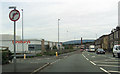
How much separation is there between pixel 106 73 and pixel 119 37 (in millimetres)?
49952

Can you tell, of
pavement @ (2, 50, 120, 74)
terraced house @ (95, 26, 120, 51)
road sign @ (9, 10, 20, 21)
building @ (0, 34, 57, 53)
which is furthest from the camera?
building @ (0, 34, 57, 53)

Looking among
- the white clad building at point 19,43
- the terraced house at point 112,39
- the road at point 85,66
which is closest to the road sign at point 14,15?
the road at point 85,66

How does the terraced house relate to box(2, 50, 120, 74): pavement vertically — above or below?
above

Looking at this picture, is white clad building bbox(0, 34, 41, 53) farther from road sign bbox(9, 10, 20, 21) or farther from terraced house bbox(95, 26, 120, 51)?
road sign bbox(9, 10, 20, 21)

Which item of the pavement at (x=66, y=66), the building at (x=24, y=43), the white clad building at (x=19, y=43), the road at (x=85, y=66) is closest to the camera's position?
the pavement at (x=66, y=66)

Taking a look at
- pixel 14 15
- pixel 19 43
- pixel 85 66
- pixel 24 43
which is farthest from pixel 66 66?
pixel 24 43

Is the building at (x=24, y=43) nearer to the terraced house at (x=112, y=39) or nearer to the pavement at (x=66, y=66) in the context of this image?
the terraced house at (x=112, y=39)

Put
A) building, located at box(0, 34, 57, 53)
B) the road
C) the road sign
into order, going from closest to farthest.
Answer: the road sign → the road → building, located at box(0, 34, 57, 53)

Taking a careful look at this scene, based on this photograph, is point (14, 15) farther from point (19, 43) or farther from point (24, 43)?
point (24, 43)

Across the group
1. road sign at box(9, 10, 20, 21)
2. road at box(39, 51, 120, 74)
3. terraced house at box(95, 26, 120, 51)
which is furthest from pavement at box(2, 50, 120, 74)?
terraced house at box(95, 26, 120, 51)

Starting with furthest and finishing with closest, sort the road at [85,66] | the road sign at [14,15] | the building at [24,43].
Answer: the building at [24,43], the road at [85,66], the road sign at [14,15]

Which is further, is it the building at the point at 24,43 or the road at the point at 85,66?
the building at the point at 24,43

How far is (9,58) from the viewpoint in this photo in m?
16.8

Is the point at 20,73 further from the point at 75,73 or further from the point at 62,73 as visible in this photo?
the point at 75,73
